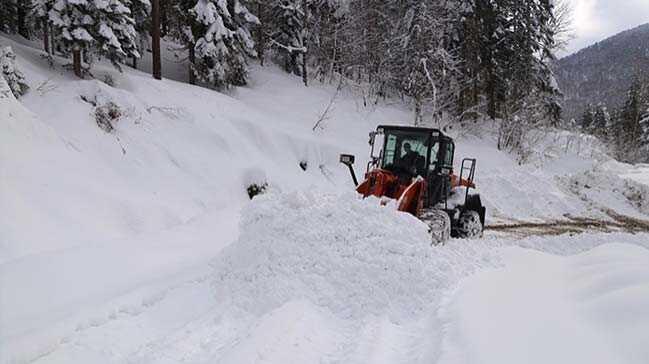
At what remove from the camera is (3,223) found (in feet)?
22.9

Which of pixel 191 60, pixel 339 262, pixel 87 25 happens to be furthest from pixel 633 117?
pixel 339 262

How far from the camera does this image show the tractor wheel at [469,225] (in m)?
9.96

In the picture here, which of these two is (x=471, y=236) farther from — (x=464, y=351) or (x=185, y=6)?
(x=185, y=6)

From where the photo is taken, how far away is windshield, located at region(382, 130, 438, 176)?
8664 mm

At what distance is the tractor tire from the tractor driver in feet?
3.22

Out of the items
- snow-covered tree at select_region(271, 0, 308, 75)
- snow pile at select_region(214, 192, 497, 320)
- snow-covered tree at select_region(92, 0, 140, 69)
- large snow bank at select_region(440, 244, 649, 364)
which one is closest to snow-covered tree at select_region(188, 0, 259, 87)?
snow-covered tree at select_region(92, 0, 140, 69)

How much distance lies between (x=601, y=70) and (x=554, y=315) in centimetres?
14055

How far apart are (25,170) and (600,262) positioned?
31.2 ft

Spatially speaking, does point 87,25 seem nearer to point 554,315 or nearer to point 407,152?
point 407,152

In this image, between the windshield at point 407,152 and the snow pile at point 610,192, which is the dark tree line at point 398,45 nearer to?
the snow pile at point 610,192

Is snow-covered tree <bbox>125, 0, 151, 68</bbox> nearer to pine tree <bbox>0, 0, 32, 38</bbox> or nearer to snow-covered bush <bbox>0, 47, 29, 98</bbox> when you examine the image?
pine tree <bbox>0, 0, 32, 38</bbox>

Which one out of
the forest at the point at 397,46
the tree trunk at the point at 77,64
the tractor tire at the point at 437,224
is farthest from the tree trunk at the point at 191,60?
the tractor tire at the point at 437,224

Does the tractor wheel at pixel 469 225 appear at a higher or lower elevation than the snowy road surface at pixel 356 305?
lower

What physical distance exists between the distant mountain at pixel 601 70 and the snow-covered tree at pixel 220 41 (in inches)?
2629
